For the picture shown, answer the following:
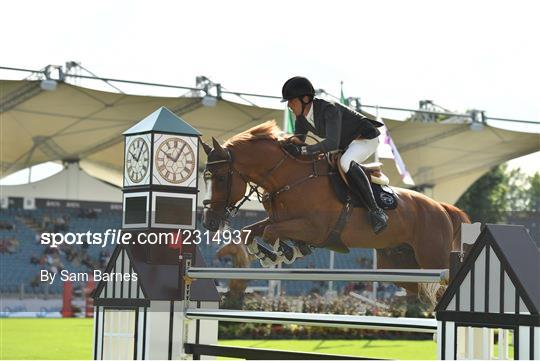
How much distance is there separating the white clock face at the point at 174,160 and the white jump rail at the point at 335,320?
0.72 m

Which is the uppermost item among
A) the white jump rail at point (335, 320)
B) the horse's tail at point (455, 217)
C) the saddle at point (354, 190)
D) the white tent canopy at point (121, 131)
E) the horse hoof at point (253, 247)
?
the white tent canopy at point (121, 131)

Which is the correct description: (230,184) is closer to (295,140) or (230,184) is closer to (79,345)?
(295,140)

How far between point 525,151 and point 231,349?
64.8 feet

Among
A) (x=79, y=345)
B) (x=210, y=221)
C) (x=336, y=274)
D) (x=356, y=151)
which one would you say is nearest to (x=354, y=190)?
(x=356, y=151)

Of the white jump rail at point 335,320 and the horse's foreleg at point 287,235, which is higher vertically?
the horse's foreleg at point 287,235

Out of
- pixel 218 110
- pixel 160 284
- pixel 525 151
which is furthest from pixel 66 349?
pixel 525 151

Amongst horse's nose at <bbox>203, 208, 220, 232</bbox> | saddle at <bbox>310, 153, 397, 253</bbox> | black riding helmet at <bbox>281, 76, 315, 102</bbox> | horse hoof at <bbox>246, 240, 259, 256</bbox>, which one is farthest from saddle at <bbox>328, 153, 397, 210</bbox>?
horse's nose at <bbox>203, 208, 220, 232</bbox>

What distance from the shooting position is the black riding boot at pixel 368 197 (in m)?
4.64

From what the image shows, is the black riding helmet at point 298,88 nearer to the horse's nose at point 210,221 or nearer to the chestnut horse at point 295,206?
the chestnut horse at point 295,206

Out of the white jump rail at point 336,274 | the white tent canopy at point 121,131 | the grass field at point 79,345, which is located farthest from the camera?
the white tent canopy at point 121,131

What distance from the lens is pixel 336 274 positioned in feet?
12.1

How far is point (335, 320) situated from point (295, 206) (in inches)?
40.1

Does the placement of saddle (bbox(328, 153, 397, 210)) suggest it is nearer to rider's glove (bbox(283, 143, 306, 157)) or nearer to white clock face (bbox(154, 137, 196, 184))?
rider's glove (bbox(283, 143, 306, 157))

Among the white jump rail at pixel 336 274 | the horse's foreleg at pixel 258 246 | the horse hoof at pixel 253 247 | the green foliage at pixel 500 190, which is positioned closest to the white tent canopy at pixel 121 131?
the green foliage at pixel 500 190
